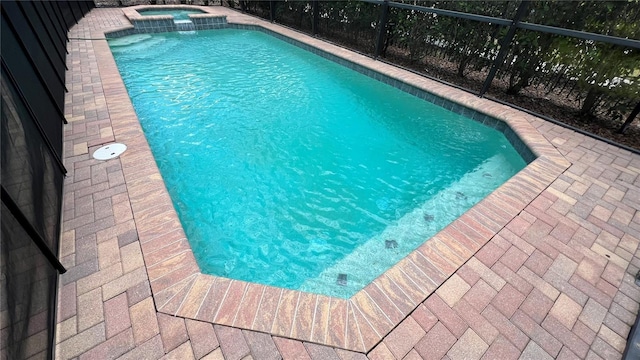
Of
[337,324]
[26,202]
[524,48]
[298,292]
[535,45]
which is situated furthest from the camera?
[524,48]

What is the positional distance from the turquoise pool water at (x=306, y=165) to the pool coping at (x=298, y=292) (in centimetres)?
48

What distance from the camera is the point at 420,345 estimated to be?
2088mm

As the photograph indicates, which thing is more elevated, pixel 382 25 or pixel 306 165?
pixel 382 25

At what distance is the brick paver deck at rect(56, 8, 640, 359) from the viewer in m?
2.01

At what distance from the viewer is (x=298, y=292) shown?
240 centimetres

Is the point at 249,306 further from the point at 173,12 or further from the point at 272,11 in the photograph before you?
the point at 173,12

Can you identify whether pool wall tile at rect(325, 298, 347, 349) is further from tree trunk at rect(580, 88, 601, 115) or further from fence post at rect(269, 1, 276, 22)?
fence post at rect(269, 1, 276, 22)

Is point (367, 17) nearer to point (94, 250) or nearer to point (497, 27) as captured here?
point (497, 27)

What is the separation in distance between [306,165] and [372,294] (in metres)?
2.57

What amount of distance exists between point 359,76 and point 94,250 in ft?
22.8

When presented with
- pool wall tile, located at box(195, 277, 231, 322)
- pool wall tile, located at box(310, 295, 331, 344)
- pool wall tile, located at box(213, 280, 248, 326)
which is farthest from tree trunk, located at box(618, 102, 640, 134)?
pool wall tile, located at box(195, 277, 231, 322)

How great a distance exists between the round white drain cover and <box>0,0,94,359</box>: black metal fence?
41 cm

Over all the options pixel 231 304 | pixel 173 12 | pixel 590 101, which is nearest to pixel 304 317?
pixel 231 304

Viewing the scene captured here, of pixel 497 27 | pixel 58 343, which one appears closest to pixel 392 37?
pixel 497 27
